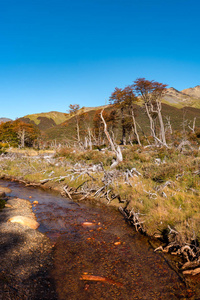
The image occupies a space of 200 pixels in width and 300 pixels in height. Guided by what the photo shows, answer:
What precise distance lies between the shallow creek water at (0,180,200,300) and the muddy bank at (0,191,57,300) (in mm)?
258

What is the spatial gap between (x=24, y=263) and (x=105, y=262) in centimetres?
213

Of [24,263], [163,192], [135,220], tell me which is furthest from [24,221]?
[163,192]

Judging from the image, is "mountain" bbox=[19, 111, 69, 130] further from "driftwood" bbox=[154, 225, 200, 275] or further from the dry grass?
"driftwood" bbox=[154, 225, 200, 275]

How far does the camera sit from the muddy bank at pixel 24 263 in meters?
3.76

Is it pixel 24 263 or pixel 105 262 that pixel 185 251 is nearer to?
pixel 105 262

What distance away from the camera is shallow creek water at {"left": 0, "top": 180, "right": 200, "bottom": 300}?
4008 millimetres

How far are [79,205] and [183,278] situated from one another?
6.61 m

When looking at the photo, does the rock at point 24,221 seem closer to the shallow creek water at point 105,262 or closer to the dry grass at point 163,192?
the shallow creek water at point 105,262

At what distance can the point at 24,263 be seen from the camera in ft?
15.2

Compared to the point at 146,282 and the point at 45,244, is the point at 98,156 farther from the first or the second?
the point at 146,282

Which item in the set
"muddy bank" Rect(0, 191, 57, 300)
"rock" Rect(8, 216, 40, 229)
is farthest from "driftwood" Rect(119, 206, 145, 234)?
"rock" Rect(8, 216, 40, 229)

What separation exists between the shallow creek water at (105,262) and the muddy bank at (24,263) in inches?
10.2

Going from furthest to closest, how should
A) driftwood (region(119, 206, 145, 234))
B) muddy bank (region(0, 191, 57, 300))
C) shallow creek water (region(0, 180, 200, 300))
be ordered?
driftwood (region(119, 206, 145, 234))
shallow creek water (region(0, 180, 200, 300))
muddy bank (region(0, 191, 57, 300))

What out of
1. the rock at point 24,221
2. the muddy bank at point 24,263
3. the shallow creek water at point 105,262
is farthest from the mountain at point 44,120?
the muddy bank at point 24,263
